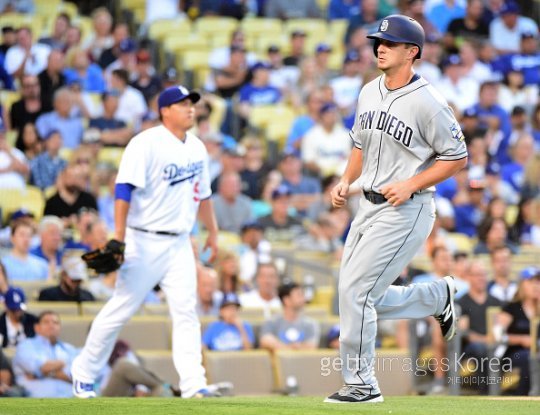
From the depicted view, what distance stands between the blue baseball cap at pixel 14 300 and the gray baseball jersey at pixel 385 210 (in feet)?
12.0

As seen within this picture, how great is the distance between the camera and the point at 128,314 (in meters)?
8.02

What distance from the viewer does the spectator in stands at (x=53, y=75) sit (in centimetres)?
1416

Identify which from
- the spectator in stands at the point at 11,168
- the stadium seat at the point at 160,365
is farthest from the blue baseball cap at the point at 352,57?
the stadium seat at the point at 160,365

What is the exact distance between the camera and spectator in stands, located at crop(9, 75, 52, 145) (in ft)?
44.9

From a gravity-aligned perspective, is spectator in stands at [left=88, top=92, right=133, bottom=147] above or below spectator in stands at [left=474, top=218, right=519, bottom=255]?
above

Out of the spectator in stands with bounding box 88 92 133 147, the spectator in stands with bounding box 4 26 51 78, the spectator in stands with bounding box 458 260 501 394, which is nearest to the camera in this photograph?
the spectator in stands with bounding box 458 260 501 394

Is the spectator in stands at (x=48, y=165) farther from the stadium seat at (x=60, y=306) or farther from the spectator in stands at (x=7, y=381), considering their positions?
the spectator in stands at (x=7, y=381)

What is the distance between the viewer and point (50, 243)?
11.0 m

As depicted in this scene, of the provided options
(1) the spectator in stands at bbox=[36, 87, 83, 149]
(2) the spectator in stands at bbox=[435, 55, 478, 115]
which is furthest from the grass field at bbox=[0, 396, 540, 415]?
(2) the spectator in stands at bbox=[435, 55, 478, 115]

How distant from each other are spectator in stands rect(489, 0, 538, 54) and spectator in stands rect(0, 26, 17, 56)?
7.40 meters

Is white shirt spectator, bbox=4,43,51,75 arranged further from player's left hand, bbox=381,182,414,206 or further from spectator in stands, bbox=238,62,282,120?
player's left hand, bbox=381,182,414,206

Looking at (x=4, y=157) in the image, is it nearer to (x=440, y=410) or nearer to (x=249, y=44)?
(x=249, y=44)

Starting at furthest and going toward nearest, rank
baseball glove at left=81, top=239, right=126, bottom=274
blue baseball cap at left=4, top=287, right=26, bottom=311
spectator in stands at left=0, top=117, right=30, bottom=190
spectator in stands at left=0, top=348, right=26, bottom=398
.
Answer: spectator in stands at left=0, top=117, right=30, bottom=190 < blue baseball cap at left=4, top=287, right=26, bottom=311 < spectator in stands at left=0, top=348, right=26, bottom=398 < baseball glove at left=81, top=239, right=126, bottom=274

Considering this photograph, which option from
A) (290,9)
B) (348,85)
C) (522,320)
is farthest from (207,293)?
(290,9)
